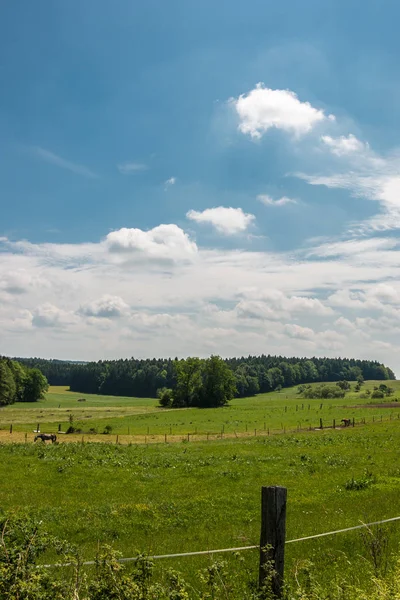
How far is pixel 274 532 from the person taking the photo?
22.2ft

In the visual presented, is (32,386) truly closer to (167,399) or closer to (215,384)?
(167,399)

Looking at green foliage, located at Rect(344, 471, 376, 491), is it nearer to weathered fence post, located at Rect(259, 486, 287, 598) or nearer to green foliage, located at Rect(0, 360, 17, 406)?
weathered fence post, located at Rect(259, 486, 287, 598)

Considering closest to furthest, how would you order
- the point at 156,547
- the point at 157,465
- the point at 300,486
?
1. the point at 156,547
2. the point at 300,486
3. the point at 157,465

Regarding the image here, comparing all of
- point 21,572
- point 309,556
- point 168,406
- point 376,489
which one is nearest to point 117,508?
point 309,556

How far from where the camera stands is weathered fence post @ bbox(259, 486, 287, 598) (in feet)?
22.1

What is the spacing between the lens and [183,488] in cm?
2361

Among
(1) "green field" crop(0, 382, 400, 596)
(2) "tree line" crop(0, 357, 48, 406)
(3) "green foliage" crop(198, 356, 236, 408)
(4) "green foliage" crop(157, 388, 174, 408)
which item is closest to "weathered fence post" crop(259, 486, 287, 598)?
(1) "green field" crop(0, 382, 400, 596)

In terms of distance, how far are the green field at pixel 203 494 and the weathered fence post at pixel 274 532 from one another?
1.24m

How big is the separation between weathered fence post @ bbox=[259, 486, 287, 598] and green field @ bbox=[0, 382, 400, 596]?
1.24 metres

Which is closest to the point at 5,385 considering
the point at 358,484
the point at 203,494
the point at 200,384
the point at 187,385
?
the point at 187,385

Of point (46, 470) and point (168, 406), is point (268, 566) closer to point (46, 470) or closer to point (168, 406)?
point (46, 470)

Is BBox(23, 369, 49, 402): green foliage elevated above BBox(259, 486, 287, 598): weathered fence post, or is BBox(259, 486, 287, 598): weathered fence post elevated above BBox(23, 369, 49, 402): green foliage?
Answer: BBox(259, 486, 287, 598): weathered fence post

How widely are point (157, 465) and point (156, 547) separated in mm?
15023

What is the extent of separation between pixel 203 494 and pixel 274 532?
54.5 ft
